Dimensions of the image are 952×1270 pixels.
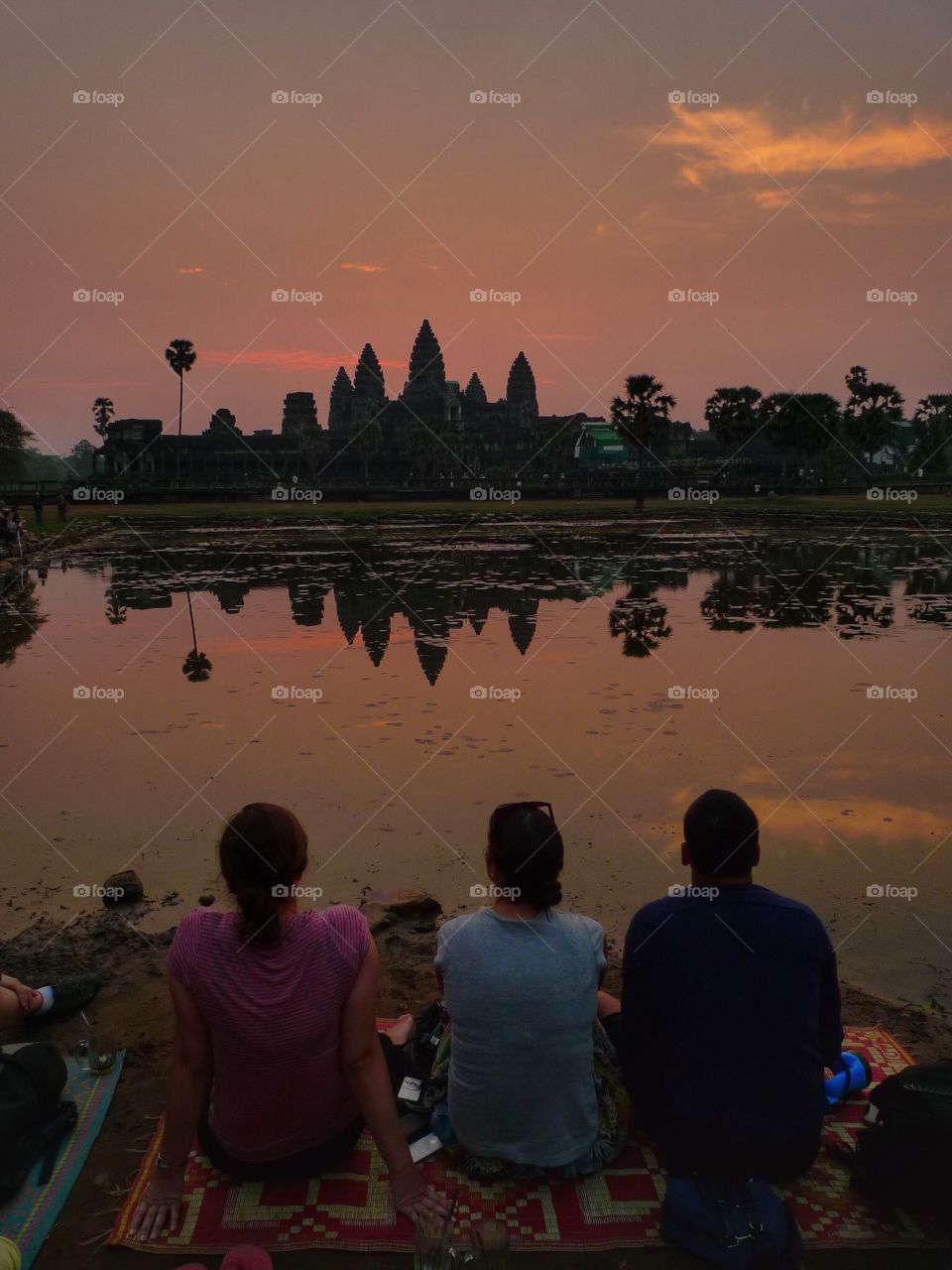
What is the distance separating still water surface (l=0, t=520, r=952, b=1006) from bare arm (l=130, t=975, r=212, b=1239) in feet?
7.44

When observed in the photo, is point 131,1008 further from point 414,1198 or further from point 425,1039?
point 414,1198

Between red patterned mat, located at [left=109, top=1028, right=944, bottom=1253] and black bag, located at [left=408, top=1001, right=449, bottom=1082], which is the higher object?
black bag, located at [left=408, top=1001, right=449, bottom=1082]

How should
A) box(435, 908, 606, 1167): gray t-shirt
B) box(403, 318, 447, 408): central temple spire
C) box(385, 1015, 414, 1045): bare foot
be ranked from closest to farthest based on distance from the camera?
1. box(435, 908, 606, 1167): gray t-shirt
2. box(385, 1015, 414, 1045): bare foot
3. box(403, 318, 447, 408): central temple spire

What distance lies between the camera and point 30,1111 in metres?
3.16

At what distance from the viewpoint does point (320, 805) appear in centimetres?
633

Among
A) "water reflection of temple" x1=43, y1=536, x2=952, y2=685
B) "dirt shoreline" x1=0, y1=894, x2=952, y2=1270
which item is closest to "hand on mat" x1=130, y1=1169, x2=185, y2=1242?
"dirt shoreline" x1=0, y1=894, x2=952, y2=1270

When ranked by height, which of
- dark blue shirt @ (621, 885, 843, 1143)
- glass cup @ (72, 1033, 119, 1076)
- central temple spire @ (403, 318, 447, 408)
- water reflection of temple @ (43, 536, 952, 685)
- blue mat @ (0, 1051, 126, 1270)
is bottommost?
blue mat @ (0, 1051, 126, 1270)

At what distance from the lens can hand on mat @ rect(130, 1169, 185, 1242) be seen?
279 cm

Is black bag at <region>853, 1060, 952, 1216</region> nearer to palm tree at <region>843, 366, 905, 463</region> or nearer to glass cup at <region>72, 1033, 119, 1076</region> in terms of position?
glass cup at <region>72, 1033, 119, 1076</region>

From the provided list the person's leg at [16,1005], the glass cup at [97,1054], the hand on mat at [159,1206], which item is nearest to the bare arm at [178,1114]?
the hand on mat at [159,1206]

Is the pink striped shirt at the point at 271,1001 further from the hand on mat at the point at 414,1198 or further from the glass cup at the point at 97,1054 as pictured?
the glass cup at the point at 97,1054

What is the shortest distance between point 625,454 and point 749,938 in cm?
10994

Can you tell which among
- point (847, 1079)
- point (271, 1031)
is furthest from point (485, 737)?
point (271, 1031)

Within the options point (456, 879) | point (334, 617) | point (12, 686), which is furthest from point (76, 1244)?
point (334, 617)
